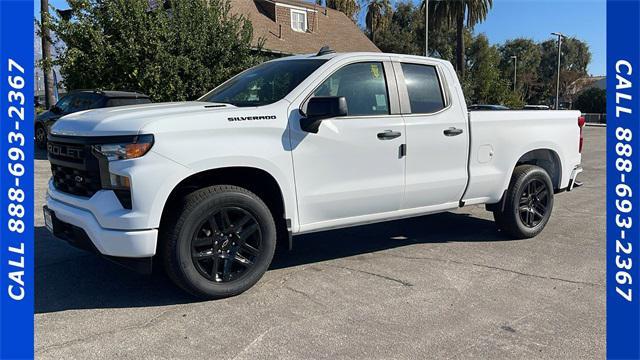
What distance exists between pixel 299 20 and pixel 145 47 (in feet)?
51.8

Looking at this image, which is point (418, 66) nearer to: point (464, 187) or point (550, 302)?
point (464, 187)

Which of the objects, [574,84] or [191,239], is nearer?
[191,239]

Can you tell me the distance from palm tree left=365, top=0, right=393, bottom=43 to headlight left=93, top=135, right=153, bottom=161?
148 feet

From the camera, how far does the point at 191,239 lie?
3998 mm

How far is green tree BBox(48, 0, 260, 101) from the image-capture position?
1436 cm

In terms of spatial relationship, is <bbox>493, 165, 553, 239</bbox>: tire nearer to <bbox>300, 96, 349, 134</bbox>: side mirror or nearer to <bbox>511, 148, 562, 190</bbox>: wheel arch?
<bbox>511, 148, 562, 190</bbox>: wheel arch

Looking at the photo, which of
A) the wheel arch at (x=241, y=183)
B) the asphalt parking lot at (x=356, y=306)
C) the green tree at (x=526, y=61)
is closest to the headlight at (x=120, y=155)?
the wheel arch at (x=241, y=183)

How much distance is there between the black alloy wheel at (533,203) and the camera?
6164 millimetres

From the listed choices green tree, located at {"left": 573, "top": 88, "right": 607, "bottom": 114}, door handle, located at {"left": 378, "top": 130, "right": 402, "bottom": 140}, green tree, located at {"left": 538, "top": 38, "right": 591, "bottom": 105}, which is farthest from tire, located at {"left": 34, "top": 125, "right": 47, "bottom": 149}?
green tree, located at {"left": 538, "top": 38, "right": 591, "bottom": 105}

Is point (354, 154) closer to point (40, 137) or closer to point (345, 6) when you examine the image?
point (40, 137)

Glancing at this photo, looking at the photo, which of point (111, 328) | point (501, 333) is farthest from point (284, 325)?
point (501, 333)

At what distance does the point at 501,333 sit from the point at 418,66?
2768 millimetres

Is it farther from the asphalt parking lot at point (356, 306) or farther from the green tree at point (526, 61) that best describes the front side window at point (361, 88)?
the green tree at point (526, 61)

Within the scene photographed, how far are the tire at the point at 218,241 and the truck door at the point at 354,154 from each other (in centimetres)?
43
